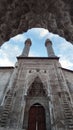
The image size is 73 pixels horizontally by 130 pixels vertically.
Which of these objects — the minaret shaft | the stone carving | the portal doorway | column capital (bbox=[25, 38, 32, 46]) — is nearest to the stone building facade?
the portal doorway

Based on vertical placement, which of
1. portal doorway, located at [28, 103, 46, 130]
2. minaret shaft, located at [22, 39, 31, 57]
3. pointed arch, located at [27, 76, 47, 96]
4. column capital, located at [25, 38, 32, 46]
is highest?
column capital, located at [25, 38, 32, 46]

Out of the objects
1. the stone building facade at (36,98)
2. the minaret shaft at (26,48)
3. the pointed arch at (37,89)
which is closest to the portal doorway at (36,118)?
the stone building facade at (36,98)

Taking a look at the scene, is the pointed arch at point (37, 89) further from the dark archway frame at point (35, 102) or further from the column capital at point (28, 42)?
the column capital at point (28, 42)

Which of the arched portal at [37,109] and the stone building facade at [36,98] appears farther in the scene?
the arched portal at [37,109]

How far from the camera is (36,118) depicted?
9.38m

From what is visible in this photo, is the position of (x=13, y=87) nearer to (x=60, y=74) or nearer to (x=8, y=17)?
(x=60, y=74)

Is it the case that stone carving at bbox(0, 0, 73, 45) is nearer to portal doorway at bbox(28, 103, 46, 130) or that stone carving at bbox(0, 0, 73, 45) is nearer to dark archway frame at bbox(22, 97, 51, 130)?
dark archway frame at bbox(22, 97, 51, 130)

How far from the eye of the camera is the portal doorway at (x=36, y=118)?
8.85 m

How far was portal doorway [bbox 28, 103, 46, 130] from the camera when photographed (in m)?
8.85

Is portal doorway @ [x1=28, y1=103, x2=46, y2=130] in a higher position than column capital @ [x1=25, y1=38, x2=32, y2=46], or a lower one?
lower

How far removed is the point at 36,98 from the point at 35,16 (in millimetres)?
7171

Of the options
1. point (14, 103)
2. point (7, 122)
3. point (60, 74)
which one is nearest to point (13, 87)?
point (14, 103)

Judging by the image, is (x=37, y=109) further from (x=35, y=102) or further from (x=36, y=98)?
(x=36, y=98)

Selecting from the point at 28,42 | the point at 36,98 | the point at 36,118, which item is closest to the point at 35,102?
the point at 36,98
